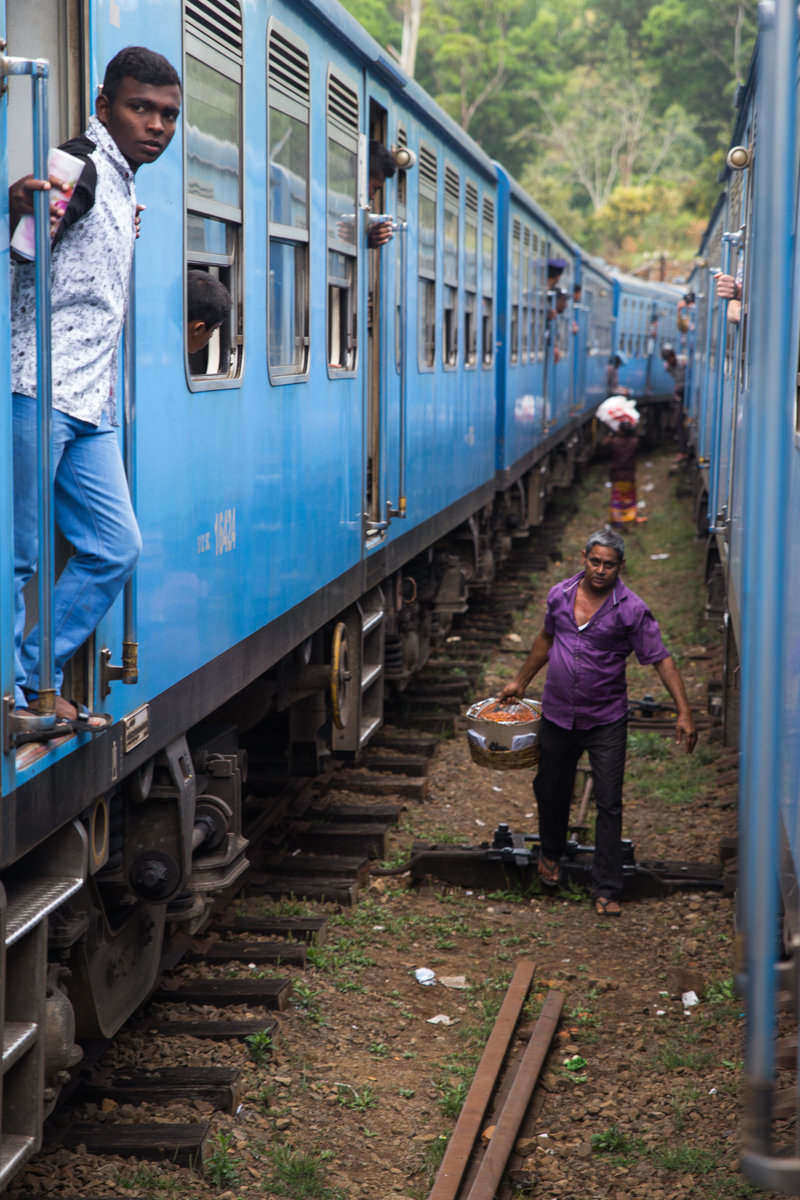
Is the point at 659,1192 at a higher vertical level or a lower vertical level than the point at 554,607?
lower

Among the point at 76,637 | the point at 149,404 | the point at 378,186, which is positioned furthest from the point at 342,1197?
the point at 378,186

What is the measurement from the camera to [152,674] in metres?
4.18

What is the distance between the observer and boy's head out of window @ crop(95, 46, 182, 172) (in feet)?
11.8

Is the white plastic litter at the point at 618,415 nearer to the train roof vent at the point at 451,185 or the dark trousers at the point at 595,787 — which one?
the train roof vent at the point at 451,185

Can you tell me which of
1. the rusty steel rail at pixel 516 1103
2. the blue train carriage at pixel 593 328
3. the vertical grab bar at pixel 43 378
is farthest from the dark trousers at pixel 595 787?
the blue train carriage at pixel 593 328

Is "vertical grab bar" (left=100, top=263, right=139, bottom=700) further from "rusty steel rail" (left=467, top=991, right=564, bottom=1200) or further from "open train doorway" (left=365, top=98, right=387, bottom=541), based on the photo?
"open train doorway" (left=365, top=98, right=387, bottom=541)

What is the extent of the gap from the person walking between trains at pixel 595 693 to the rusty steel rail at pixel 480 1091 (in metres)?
0.93

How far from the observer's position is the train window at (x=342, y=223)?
6641 millimetres

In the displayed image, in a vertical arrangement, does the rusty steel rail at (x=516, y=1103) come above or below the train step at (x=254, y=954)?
below

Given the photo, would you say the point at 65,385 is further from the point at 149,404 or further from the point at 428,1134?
the point at 428,1134

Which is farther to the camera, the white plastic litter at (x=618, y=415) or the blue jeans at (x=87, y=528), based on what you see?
the white plastic litter at (x=618, y=415)

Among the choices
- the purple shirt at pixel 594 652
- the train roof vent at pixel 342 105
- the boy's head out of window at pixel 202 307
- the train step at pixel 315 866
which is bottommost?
the train step at pixel 315 866

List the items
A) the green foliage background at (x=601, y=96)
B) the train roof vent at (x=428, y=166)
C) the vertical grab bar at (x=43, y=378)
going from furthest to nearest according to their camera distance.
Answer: the green foliage background at (x=601, y=96)
the train roof vent at (x=428, y=166)
the vertical grab bar at (x=43, y=378)

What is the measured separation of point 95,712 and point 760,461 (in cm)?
187
